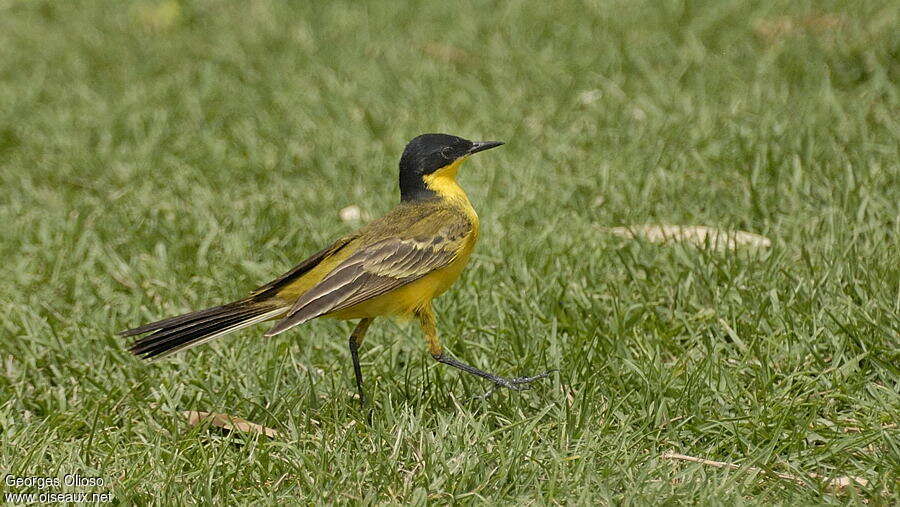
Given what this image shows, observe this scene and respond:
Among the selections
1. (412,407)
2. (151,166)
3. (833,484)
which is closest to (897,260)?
(833,484)

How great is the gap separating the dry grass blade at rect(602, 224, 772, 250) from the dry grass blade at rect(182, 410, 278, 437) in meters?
2.33

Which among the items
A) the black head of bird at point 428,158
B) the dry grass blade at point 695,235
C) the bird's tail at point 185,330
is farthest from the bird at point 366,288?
the dry grass blade at point 695,235

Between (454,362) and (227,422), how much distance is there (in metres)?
0.99

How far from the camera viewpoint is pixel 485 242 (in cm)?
620

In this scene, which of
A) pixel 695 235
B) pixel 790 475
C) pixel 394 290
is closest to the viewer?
pixel 790 475

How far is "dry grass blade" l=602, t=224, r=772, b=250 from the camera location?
554 centimetres

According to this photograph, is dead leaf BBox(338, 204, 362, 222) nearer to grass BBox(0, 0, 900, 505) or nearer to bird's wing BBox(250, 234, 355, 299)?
grass BBox(0, 0, 900, 505)

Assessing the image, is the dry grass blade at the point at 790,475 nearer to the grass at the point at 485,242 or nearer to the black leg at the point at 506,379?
the grass at the point at 485,242

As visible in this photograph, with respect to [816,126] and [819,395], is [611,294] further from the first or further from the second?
[816,126]

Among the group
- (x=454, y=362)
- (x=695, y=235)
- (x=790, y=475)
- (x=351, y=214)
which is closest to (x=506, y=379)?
(x=454, y=362)

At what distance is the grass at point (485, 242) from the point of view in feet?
13.3

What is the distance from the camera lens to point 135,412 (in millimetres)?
4660

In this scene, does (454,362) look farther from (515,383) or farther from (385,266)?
(385,266)

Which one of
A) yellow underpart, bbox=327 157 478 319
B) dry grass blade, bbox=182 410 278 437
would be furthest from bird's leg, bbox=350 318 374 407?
dry grass blade, bbox=182 410 278 437
